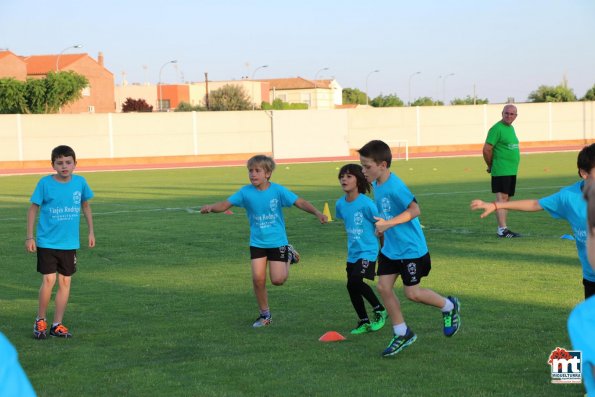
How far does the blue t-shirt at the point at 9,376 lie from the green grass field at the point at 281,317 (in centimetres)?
419

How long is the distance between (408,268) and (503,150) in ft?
27.8

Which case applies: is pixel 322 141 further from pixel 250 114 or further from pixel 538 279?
pixel 538 279

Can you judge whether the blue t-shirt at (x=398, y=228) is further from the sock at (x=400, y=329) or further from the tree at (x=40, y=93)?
the tree at (x=40, y=93)

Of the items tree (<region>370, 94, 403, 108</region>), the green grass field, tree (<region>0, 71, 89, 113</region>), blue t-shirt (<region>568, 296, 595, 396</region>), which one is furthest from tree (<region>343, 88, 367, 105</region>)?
blue t-shirt (<region>568, 296, 595, 396</region>)

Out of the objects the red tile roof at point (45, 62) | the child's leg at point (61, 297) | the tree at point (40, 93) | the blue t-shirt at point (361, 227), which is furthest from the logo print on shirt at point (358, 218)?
the red tile roof at point (45, 62)

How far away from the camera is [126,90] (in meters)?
135

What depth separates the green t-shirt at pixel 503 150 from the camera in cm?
1534

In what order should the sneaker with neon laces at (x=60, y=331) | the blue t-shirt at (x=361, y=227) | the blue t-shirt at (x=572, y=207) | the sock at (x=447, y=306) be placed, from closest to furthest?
the blue t-shirt at (x=572, y=207) → the sock at (x=447, y=306) → the blue t-shirt at (x=361, y=227) → the sneaker with neon laces at (x=60, y=331)

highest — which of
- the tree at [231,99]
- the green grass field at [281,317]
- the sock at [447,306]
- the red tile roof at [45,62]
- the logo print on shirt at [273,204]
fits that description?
the red tile roof at [45,62]

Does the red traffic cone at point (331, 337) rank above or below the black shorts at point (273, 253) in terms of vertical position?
below

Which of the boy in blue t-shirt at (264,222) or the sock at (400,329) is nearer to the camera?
the sock at (400,329)

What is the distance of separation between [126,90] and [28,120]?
87.6 metres

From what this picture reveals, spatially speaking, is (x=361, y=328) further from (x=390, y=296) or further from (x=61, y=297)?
(x=61, y=297)

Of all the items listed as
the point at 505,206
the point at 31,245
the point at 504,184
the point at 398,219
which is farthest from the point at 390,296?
the point at 504,184
